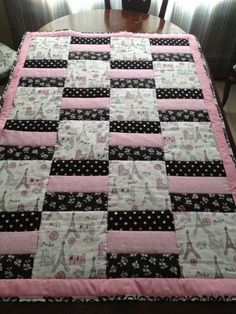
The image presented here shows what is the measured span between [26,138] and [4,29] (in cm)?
176

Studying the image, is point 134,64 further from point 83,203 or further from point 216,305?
point 216,305

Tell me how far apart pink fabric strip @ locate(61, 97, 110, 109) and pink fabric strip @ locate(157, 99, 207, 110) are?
28 cm

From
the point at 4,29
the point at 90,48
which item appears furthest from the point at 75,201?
the point at 4,29

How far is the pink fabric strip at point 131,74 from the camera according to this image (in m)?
1.77

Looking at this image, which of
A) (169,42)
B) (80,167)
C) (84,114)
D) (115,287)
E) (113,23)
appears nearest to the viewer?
(115,287)

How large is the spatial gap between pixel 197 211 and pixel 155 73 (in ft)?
2.93

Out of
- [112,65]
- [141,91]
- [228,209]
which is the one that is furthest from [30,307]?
[112,65]

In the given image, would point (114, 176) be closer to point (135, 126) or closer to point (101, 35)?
point (135, 126)

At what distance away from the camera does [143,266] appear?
1.08 meters

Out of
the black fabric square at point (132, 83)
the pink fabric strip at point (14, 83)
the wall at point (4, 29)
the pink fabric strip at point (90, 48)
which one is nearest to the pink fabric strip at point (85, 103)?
the black fabric square at point (132, 83)

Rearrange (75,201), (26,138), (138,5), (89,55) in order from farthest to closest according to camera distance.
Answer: (138,5), (89,55), (26,138), (75,201)

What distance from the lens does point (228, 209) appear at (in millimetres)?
1235

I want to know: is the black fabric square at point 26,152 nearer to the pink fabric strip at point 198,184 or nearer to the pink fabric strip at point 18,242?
the pink fabric strip at point 18,242

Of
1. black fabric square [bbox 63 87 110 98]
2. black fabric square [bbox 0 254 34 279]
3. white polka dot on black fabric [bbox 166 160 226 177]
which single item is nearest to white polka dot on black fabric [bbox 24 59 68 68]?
black fabric square [bbox 63 87 110 98]
